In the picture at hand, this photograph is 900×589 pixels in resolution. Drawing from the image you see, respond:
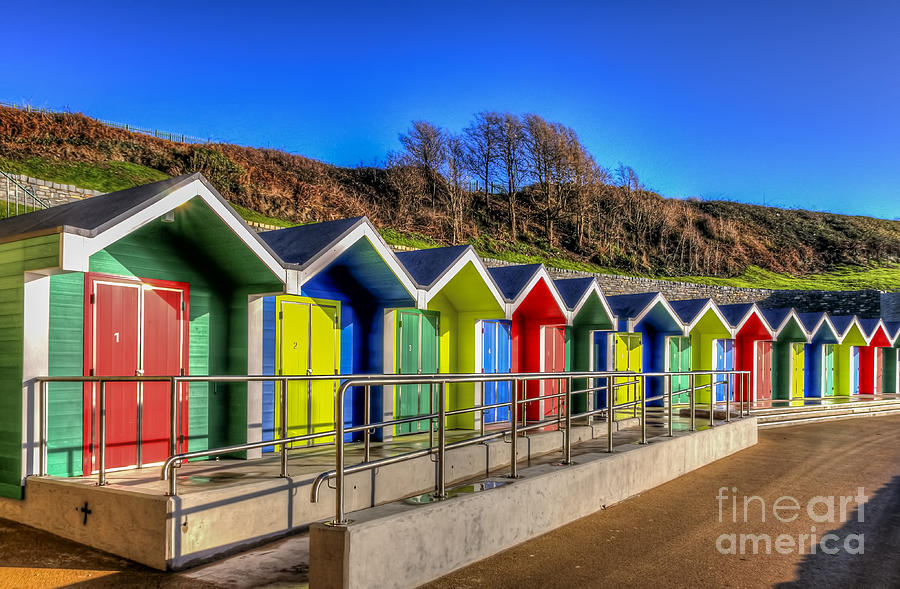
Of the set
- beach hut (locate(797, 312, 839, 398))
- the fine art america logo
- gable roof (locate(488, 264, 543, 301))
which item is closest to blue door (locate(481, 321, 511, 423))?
gable roof (locate(488, 264, 543, 301))

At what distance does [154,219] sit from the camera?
8.27m

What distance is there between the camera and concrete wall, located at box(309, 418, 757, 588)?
5.07 metres

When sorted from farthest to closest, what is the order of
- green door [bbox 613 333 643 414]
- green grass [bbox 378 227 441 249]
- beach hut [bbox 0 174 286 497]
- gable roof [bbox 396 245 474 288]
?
1. green grass [bbox 378 227 441 249]
2. green door [bbox 613 333 643 414]
3. gable roof [bbox 396 245 474 288]
4. beach hut [bbox 0 174 286 497]

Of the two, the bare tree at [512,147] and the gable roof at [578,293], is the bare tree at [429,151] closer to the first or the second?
the bare tree at [512,147]

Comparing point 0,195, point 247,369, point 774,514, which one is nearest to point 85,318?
point 247,369

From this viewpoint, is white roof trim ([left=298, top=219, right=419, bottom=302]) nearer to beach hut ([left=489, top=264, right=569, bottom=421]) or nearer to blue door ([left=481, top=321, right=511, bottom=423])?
beach hut ([left=489, top=264, right=569, bottom=421])

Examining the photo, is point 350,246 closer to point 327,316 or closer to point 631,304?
point 327,316

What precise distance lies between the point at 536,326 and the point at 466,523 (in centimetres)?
1038

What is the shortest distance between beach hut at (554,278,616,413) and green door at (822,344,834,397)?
13.8 meters

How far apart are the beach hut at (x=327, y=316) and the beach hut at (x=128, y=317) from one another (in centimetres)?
64

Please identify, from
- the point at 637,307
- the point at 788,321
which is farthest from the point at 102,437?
the point at 788,321

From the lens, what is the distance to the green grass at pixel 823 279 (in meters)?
51.2

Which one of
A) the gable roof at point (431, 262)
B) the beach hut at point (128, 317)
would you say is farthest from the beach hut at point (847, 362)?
the beach hut at point (128, 317)

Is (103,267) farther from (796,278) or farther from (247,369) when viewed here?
(796,278)
